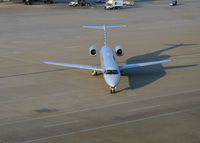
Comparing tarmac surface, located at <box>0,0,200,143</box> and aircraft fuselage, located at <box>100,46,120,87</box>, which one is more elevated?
aircraft fuselage, located at <box>100,46,120,87</box>

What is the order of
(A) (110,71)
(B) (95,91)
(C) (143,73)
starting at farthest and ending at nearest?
1. (C) (143,73)
2. (B) (95,91)
3. (A) (110,71)

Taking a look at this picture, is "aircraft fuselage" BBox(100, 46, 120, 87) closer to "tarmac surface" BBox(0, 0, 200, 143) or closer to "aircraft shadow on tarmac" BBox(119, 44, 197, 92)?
"tarmac surface" BBox(0, 0, 200, 143)

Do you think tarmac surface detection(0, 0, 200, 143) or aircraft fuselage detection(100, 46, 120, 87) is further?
aircraft fuselage detection(100, 46, 120, 87)

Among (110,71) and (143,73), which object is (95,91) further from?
(143,73)

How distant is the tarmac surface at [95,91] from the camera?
813 inches

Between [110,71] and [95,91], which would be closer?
[110,71]

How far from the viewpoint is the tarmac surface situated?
20.6 m

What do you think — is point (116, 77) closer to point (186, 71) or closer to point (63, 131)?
point (63, 131)

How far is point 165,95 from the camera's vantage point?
26781 mm

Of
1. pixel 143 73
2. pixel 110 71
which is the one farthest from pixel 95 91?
pixel 143 73

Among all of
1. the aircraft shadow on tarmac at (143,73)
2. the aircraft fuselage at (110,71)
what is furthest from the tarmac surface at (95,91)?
the aircraft fuselage at (110,71)

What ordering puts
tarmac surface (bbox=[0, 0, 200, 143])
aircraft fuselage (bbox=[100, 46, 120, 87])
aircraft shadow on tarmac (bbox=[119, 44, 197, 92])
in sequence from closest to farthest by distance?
tarmac surface (bbox=[0, 0, 200, 143]), aircraft fuselage (bbox=[100, 46, 120, 87]), aircraft shadow on tarmac (bbox=[119, 44, 197, 92])

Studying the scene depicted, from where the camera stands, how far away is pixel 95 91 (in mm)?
27719

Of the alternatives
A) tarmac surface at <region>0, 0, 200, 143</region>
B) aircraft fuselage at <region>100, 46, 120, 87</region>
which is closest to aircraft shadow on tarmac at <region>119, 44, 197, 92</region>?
tarmac surface at <region>0, 0, 200, 143</region>
